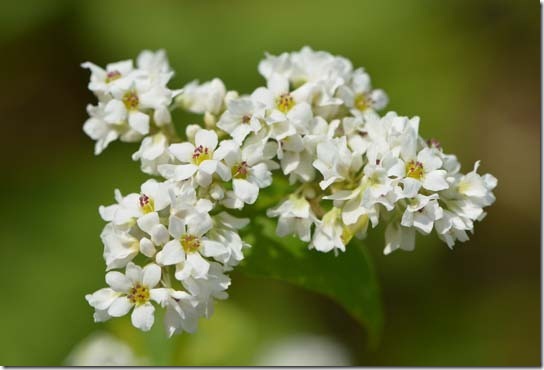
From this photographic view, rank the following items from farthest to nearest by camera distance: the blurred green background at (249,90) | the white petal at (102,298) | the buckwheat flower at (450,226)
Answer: the blurred green background at (249,90)
the buckwheat flower at (450,226)
the white petal at (102,298)

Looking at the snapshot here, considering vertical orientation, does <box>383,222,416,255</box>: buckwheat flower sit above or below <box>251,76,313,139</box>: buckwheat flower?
below

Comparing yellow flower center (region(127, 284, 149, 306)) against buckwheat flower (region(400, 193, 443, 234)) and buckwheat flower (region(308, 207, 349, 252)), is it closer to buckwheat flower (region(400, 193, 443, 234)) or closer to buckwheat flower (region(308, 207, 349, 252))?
buckwheat flower (region(308, 207, 349, 252))

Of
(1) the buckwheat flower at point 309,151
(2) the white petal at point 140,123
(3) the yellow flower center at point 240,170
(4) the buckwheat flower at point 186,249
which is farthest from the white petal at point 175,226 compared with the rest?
(2) the white petal at point 140,123

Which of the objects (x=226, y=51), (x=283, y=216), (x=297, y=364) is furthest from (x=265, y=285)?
(x=283, y=216)

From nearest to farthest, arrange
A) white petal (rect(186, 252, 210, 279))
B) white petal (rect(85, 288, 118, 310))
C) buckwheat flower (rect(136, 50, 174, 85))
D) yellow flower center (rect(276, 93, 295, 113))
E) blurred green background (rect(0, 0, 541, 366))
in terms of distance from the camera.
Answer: white petal (rect(186, 252, 210, 279)) → white petal (rect(85, 288, 118, 310)) → yellow flower center (rect(276, 93, 295, 113)) → buckwheat flower (rect(136, 50, 174, 85)) → blurred green background (rect(0, 0, 541, 366))

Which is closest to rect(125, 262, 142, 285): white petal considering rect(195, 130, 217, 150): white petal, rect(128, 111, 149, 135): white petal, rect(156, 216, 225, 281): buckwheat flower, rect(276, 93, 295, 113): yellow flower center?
rect(156, 216, 225, 281): buckwheat flower

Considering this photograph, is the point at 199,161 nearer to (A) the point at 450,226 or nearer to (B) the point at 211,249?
(B) the point at 211,249

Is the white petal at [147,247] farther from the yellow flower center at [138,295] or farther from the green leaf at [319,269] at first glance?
the green leaf at [319,269]
